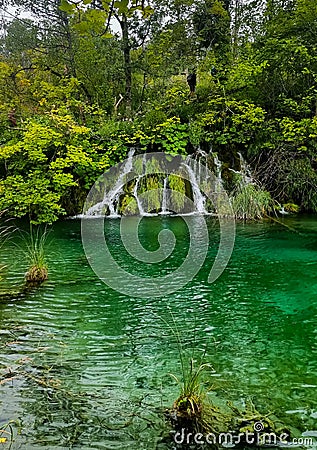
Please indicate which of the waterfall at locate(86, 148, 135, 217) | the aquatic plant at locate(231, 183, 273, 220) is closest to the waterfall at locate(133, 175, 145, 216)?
the waterfall at locate(86, 148, 135, 217)

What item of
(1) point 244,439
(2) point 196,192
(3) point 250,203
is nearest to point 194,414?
(1) point 244,439

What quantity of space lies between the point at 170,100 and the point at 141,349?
40.5 feet

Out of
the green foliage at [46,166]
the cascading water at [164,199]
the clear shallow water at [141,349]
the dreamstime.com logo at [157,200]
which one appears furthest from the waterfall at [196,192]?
the clear shallow water at [141,349]

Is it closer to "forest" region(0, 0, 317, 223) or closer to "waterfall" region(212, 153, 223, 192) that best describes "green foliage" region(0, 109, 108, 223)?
"forest" region(0, 0, 317, 223)

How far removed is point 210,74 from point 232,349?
13086 mm

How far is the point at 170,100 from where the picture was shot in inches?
595

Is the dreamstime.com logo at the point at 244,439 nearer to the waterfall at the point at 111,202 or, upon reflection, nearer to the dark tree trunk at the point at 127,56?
the waterfall at the point at 111,202

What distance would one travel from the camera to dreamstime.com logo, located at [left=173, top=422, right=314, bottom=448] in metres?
2.67

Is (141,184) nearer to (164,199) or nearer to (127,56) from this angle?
(164,199)

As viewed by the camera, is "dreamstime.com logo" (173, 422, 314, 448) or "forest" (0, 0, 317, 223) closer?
"dreamstime.com logo" (173, 422, 314, 448)

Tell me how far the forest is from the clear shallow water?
5.62 meters

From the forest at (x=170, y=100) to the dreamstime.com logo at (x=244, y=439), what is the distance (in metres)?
8.64

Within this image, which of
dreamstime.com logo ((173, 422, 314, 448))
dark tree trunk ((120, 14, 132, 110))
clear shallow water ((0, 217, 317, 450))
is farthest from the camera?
dark tree trunk ((120, 14, 132, 110))

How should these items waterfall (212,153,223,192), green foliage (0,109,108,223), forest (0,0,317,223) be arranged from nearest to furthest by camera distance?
green foliage (0,109,108,223) < forest (0,0,317,223) < waterfall (212,153,223,192)
